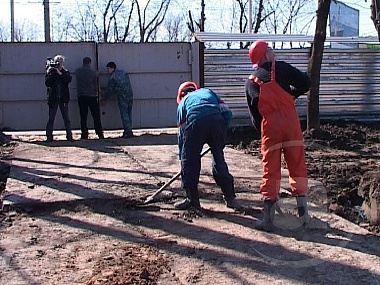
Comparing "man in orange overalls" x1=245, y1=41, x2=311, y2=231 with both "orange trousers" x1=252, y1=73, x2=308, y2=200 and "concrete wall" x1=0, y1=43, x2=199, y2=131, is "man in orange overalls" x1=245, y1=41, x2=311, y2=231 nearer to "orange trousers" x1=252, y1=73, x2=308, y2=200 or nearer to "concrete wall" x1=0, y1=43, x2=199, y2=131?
"orange trousers" x1=252, y1=73, x2=308, y2=200

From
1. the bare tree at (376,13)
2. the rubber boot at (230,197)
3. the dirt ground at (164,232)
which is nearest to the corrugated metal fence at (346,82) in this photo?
the dirt ground at (164,232)

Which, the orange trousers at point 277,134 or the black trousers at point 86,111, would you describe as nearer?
the orange trousers at point 277,134

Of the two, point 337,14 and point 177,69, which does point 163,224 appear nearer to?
point 177,69

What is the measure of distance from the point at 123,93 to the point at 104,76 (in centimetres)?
98

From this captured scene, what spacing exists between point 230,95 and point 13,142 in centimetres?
516

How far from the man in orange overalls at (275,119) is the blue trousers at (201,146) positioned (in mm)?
677

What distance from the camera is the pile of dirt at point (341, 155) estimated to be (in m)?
7.06

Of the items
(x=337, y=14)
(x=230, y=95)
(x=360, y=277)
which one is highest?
(x=337, y=14)

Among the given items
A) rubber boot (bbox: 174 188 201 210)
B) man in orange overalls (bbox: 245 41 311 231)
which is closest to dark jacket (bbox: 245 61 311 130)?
man in orange overalls (bbox: 245 41 311 231)

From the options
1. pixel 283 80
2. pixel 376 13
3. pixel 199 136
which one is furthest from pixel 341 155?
pixel 283 80

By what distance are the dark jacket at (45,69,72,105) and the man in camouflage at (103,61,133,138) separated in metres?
1.27

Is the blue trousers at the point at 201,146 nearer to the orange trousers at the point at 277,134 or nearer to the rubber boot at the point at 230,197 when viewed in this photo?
the rubber boot at the point at 230,197

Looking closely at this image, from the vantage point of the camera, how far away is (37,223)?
6.18 meters

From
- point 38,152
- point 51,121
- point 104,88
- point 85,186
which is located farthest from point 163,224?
point 104,88
